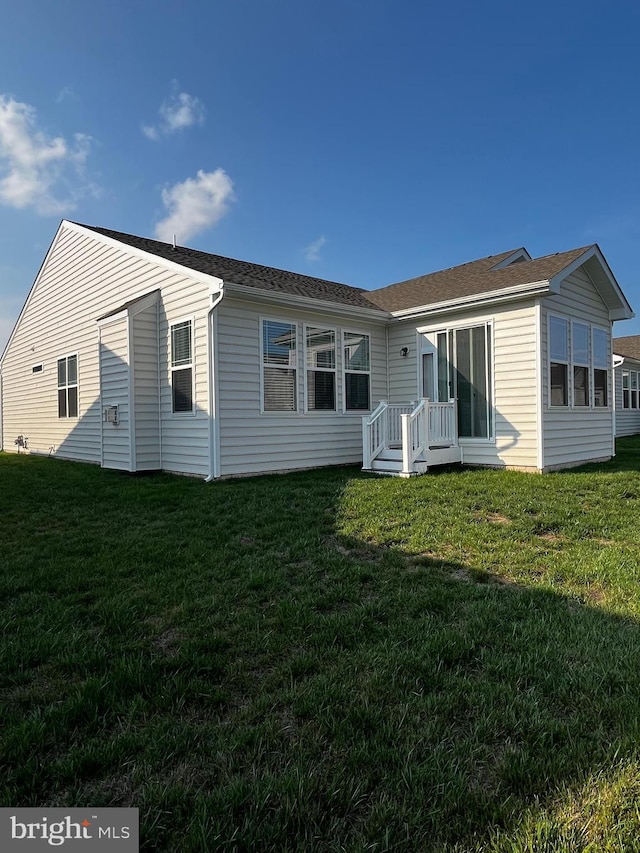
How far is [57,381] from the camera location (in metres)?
12.5

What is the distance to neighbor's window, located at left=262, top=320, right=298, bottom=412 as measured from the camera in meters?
8.60

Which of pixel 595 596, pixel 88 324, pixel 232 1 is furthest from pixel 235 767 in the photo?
pixel 232 1

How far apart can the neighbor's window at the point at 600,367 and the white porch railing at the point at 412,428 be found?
11.7ft

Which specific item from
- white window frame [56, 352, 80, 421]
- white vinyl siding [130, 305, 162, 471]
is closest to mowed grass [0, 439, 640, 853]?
white vinyl siding [130, 305, 162, 471]

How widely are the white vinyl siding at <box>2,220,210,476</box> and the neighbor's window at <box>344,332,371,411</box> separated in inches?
121

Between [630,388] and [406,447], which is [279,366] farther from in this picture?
[630,388]

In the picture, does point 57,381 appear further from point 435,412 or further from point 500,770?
point 500,770

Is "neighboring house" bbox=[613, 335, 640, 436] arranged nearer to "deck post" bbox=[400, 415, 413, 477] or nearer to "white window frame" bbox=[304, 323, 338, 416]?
"white window frame" bbox=[304, 323, 338, 416]

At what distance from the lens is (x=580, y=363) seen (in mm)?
9734

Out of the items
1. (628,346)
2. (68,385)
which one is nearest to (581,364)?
(68,385)

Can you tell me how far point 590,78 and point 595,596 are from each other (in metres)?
14.0

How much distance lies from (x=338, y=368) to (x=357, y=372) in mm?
529

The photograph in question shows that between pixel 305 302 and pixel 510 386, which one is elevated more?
pixel 305 302

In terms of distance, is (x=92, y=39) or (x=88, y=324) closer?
(x=92, y=39)
